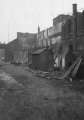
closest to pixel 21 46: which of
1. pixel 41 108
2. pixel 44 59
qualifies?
pixel 44 59

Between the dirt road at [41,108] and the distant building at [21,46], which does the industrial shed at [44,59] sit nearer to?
the distant building at [21,46]

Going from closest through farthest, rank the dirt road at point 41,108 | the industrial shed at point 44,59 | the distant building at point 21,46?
the dirt road at point 41,108
the industrial shed at point 44,59
the distant building at point 21,46

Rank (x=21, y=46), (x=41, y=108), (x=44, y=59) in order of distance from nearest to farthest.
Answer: (x=41, y=108) < (x=44, y=59) < (x=21, y=46)

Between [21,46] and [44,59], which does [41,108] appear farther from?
[21,46]

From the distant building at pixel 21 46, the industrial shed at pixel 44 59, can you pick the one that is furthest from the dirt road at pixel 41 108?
the distant building at pixel 21 46

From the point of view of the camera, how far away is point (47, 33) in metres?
32.4

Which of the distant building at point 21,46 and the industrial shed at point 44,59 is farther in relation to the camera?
the distant building at point 21,46

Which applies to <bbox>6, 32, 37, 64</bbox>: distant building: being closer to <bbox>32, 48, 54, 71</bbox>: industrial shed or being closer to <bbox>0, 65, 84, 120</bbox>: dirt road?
<bbox>32, 48, 54, 71</bbox>: industrial shed

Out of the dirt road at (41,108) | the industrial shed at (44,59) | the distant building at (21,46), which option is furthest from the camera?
the distant building at (21,46)

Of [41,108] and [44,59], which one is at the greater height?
[44,59]

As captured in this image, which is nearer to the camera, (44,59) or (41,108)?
(41,108)

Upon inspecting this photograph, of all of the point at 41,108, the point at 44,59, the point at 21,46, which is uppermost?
the point at 21,46

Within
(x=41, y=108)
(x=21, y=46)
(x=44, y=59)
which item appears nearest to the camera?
(x=41, y=108)

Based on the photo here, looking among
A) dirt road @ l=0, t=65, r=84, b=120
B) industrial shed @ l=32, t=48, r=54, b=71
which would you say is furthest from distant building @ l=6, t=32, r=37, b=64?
dirt road @ l=0, t=65, r=84, b=120
